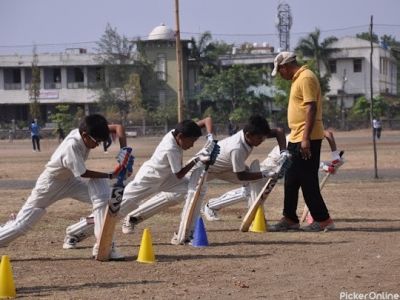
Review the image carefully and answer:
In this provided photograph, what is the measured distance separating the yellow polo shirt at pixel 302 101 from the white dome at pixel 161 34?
79.8 metres

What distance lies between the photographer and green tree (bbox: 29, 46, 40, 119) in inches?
3367

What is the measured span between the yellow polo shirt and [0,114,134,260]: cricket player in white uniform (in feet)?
8.56

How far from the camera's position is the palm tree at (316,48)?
285 feet

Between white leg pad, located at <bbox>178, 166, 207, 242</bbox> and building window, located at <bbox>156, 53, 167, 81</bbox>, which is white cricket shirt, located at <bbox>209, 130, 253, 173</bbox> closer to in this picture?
white leg pad, located at <bbox>178, 166, 207, 242</bbox>

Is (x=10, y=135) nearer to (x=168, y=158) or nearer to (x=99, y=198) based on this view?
(x=168, y=158)

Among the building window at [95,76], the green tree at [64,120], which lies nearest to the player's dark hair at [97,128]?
the green tree at [64,120]

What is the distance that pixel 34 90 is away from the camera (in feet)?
282

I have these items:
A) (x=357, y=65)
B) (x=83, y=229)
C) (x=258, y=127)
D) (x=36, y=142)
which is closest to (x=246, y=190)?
(x=258, y=127)

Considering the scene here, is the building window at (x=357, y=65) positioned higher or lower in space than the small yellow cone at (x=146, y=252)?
higher

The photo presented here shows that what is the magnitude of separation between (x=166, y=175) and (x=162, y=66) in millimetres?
79878

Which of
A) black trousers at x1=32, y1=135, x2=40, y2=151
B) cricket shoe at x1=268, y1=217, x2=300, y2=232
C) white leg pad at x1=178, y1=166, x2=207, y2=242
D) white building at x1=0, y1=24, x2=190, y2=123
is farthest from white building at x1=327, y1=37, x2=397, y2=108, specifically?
white leg pad at x1=178, y1=166, x2=207, y2=242

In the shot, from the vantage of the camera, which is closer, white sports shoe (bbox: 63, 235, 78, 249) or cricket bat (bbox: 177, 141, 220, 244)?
white sports shoe (bbox: 63, 235, 78, 249)

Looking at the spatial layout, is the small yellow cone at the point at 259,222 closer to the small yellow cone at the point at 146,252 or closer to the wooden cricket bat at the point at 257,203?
the wooden cricket bat at the point at 257,203

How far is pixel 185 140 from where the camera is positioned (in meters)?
10.2
